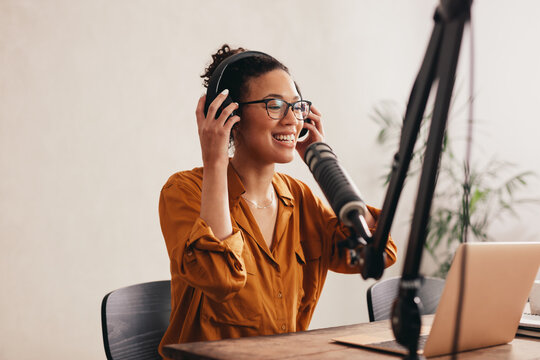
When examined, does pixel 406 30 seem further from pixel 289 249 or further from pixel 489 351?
pixel 489 351

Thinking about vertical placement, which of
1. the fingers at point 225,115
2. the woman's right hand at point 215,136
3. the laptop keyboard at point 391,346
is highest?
the fingers at point 225,115

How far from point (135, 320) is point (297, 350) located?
2.08 ft

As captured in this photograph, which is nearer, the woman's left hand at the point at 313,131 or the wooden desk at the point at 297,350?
the wooden desk at the point at 297,350

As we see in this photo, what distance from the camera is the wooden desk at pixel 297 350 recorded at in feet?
2.88

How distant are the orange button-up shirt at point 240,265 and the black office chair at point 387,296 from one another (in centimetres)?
24

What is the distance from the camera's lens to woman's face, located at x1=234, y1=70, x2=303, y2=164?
1338 mm

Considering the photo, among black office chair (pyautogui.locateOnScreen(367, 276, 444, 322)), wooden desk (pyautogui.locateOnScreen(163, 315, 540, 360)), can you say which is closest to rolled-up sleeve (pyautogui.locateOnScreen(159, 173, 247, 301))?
wooden desk (pyautogui.locateOnScreen(163, 315, 540, 360))

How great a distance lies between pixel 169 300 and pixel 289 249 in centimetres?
41

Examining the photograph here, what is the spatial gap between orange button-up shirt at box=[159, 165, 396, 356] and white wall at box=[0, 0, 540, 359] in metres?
1.00

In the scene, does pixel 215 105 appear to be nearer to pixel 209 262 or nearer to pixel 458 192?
pixel 209 262

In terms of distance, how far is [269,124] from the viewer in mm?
1333

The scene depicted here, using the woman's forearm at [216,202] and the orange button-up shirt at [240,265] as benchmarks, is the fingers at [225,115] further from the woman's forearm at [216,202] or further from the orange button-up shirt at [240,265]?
the orange button-up shirt at [240,265]

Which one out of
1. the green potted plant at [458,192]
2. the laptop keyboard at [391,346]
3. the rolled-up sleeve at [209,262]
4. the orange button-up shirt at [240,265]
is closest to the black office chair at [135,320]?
the orange button-up shirt at [240,265]

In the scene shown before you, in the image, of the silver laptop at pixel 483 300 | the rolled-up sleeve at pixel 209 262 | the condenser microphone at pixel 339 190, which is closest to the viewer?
the condenser microphone at pixel 339 190
